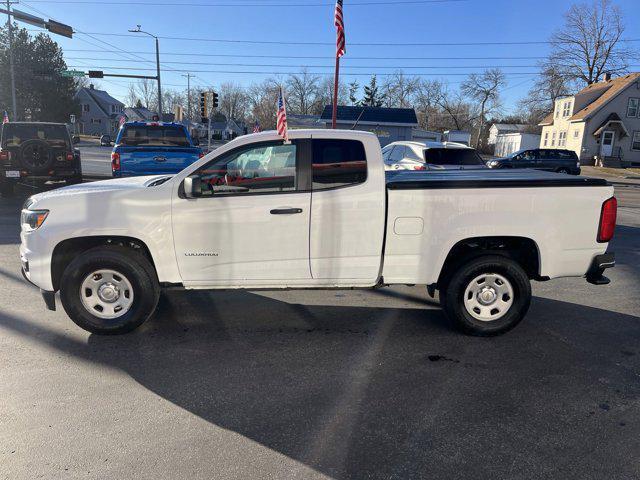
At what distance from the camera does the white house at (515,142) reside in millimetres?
56625

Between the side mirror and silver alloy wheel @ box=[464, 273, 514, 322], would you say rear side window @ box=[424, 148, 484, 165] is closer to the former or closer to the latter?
silver alloy wheel @ box=[464, 273, 514, 322]

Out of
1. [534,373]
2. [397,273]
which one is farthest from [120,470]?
[534,373]

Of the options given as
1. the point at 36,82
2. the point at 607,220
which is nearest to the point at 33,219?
the point at 607,220

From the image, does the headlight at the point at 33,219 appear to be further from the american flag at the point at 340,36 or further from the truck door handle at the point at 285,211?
the american flag at the point at 340,36

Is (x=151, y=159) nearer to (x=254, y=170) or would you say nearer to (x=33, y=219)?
(x=33, y=219)

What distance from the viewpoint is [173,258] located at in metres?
4.36

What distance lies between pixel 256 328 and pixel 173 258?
3.54ft

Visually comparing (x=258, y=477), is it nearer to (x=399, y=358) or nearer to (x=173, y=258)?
(x=399, y=358)

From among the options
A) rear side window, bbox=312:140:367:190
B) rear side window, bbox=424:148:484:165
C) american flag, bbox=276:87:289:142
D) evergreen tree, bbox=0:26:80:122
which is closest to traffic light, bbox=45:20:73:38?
rear side window, bbox=424:148:484:165

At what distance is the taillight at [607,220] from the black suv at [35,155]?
12449 mm

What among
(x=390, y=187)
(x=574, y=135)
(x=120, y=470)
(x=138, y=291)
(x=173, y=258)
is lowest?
(x=120, y=470)

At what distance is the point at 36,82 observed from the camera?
60781 millimetres

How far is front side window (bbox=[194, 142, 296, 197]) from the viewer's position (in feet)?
14.3

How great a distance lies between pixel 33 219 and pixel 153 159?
594 centimetres
